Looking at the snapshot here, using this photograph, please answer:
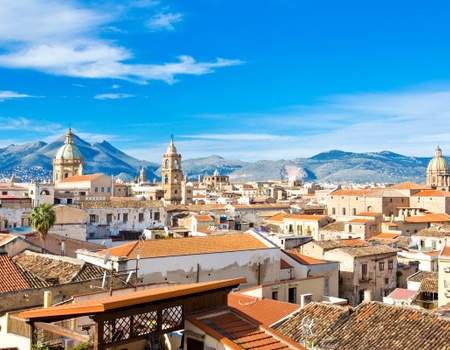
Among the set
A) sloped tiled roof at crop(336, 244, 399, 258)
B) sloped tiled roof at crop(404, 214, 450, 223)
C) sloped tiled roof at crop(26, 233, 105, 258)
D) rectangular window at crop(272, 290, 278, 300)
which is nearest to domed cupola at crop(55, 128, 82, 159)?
sloped tiled roof at crop(404, 214, 450, 223)

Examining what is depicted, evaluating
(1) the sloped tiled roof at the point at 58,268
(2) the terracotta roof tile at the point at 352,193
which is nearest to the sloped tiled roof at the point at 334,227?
(2) the terracotta roof tile at the point at 352,193

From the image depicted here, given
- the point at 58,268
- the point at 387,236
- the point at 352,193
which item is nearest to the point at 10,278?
the point at 58,268

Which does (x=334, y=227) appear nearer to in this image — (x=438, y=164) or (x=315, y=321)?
(x=315, y=321)

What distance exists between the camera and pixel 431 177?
5645 inches

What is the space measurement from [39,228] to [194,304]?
33.6m

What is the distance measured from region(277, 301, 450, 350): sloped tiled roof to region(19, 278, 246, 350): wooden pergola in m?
7.69

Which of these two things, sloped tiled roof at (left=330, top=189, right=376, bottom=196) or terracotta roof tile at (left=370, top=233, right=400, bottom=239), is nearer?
terracotta roof tile at (left=370, top=233, right=400, bottom=239)

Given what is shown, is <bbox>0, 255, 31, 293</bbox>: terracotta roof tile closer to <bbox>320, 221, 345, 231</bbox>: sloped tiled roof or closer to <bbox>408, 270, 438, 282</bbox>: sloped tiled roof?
<bbox>408, 270, 438, 282</bbox>: sloped tiled roof

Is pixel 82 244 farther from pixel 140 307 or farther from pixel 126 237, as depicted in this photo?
pixel 140 307

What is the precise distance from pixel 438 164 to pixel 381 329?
134955 mm

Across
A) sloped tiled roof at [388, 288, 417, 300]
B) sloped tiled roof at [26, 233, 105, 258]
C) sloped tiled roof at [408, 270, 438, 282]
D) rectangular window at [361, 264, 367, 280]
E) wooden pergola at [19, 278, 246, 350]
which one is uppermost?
wooden pergola at [19, 278, 246, 350]

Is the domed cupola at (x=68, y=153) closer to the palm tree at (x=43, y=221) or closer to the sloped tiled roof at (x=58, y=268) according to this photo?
the palm tree at (x=43, y=221)

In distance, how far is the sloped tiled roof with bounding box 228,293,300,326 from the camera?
2011 centimetres

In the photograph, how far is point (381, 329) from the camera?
1769 cm
